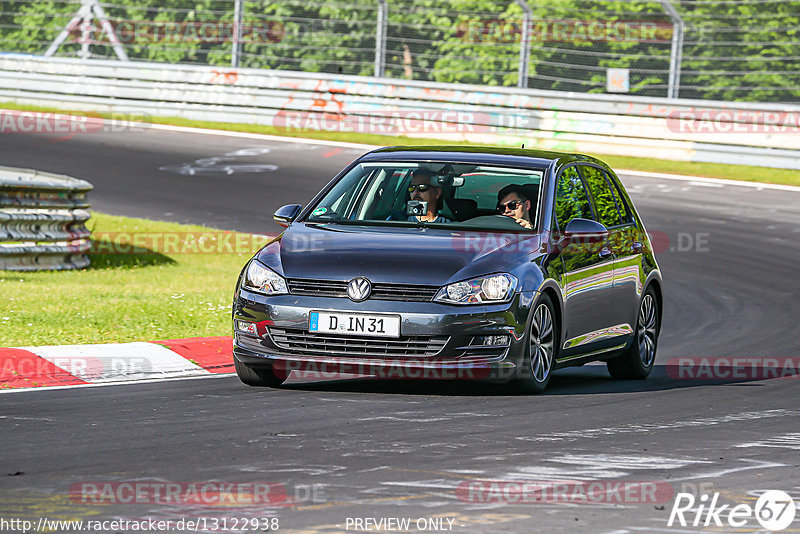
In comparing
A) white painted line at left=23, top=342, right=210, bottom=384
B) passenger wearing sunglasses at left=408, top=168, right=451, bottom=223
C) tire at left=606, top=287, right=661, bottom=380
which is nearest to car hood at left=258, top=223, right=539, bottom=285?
passenger wearing sunglasses at left=408, top=168, right=451, bottom=223

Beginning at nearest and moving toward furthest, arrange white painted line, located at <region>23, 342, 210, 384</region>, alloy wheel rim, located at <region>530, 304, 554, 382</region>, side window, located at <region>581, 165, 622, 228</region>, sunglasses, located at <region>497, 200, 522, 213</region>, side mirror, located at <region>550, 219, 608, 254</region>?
alloy wheel rim, located at <region>530, 304, 554, 382</region>, side mirror, located at <region>550, 219, 608, 254</region>, white painted line, located at <region>23, 342, 210, 384</region>, sunglasses, located at <region>497, 200, 522, 213</region>, side window, located at <region>581, 165, 622, 228</region>

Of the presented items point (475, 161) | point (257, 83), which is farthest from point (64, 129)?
point (475, 161)

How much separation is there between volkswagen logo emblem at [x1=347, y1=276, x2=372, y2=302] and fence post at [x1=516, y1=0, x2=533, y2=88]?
1790 cm

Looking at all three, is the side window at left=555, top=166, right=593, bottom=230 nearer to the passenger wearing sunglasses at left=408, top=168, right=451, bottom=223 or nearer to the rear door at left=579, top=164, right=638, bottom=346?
the rear door at left=579, top=164, right=638, bottom=346

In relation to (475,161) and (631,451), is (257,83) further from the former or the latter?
(631,451)

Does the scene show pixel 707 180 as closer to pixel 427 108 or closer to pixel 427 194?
pixel 427 108

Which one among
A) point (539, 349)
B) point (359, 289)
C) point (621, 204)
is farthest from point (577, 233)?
point (359, 289)

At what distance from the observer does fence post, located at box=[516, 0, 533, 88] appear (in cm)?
2609

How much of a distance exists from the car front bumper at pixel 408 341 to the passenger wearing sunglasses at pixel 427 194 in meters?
1.16

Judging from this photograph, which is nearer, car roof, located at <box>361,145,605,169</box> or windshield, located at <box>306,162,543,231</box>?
windshield, located at <box>306,162,543,231</box>

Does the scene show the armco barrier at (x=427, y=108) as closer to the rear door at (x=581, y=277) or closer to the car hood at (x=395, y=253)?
the rear door at (x=581, y=277)

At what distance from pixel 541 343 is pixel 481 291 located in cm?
66

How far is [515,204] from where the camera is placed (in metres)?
9.84

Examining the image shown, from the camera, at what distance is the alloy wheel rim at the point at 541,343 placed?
9048 mm
